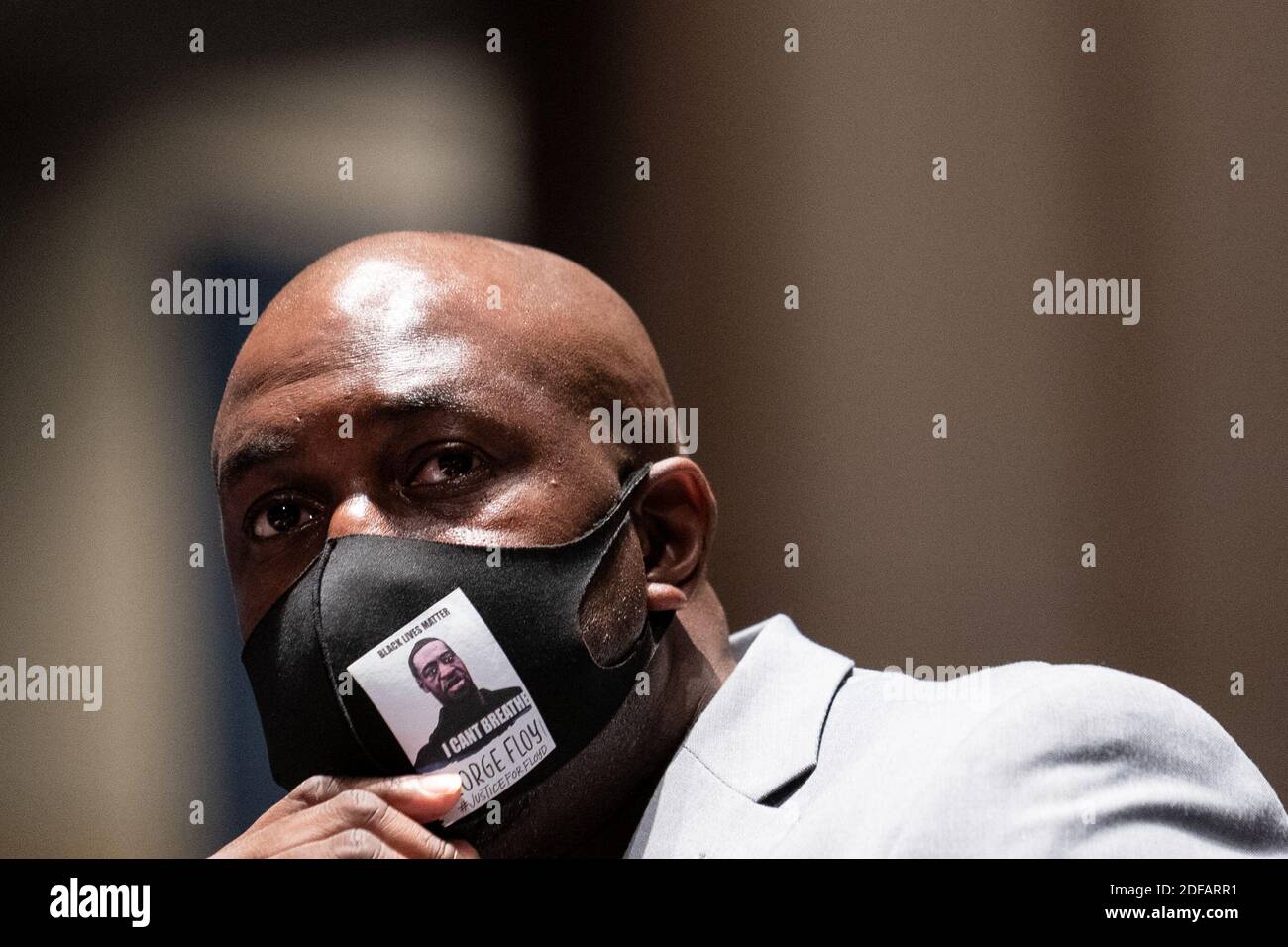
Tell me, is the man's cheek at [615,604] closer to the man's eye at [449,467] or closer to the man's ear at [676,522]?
the man's ear at [676,522]

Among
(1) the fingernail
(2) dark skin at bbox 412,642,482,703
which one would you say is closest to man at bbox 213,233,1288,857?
(1) the fingernail

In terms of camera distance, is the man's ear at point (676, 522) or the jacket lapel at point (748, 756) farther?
the man's ear at point (676, 522)

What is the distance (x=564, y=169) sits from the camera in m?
2.66

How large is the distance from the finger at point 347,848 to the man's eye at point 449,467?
1.95 feet

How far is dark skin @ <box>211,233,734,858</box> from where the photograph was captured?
Result: 2.16 metres

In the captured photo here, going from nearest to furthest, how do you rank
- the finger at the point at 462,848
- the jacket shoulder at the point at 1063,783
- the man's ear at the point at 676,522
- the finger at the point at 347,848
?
the jacket shoulder at the point at 1063,783 → the finger at the point at 347,848 → the finger at the point at 462,848 → the man's ear at the point at 676,522

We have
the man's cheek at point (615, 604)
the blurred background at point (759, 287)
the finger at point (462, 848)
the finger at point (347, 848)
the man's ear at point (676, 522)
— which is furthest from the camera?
the blurred background at point (759, 287)

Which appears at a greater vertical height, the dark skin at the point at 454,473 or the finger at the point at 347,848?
the dark skin at the point at 454,473

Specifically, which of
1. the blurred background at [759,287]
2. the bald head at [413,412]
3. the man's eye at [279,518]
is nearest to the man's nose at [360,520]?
the bald head at [413,412]

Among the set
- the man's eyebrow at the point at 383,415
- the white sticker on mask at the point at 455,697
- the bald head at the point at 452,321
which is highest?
the bald head at the point at 452,321

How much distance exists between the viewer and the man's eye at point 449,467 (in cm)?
221

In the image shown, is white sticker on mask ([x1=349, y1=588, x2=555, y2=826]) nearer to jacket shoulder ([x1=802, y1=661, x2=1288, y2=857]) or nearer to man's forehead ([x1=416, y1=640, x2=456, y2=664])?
man's forehead ([x1=416, y1=640, x2=456, y2=664])

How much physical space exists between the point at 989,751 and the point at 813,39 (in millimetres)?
1584

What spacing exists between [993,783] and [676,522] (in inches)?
33.4
